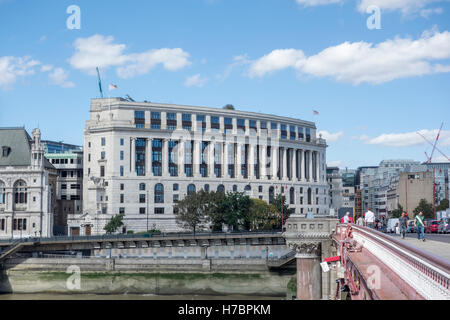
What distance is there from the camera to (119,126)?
455 ft

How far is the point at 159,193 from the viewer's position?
5591 inches

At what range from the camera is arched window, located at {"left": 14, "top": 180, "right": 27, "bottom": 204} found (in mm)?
123625

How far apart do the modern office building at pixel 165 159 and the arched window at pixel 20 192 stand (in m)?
12.6

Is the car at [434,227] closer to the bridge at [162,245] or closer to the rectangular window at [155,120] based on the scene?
the bridge at [162,245]

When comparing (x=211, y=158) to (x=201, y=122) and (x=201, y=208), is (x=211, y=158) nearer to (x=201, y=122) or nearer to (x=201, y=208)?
(x=201, y=122)

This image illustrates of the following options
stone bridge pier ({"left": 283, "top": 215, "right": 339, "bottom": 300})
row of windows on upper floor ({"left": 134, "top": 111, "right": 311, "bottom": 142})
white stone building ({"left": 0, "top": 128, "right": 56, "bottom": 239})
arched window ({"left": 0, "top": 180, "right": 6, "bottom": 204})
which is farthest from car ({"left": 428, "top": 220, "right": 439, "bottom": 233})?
row of windows on upper floor ({"left": 134, "top": 111, "right": 311, "bottom": 142})

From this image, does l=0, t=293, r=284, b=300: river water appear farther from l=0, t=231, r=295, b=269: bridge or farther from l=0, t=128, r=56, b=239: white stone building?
l=0, t=128, r=56, b=239: white stone building

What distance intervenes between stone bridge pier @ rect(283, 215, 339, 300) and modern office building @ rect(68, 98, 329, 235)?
8451 centimetres

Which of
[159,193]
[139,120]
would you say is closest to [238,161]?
[159,193]

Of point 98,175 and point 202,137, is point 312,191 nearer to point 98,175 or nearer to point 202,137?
point 202,137

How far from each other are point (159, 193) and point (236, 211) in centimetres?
2374

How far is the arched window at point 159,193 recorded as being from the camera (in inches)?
5571

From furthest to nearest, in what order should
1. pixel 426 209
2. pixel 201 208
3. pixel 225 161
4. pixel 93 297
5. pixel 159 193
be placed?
pixel 426 209
pixel 225 161
pixel 159 193
pixel 201 208
pixel 93 297
